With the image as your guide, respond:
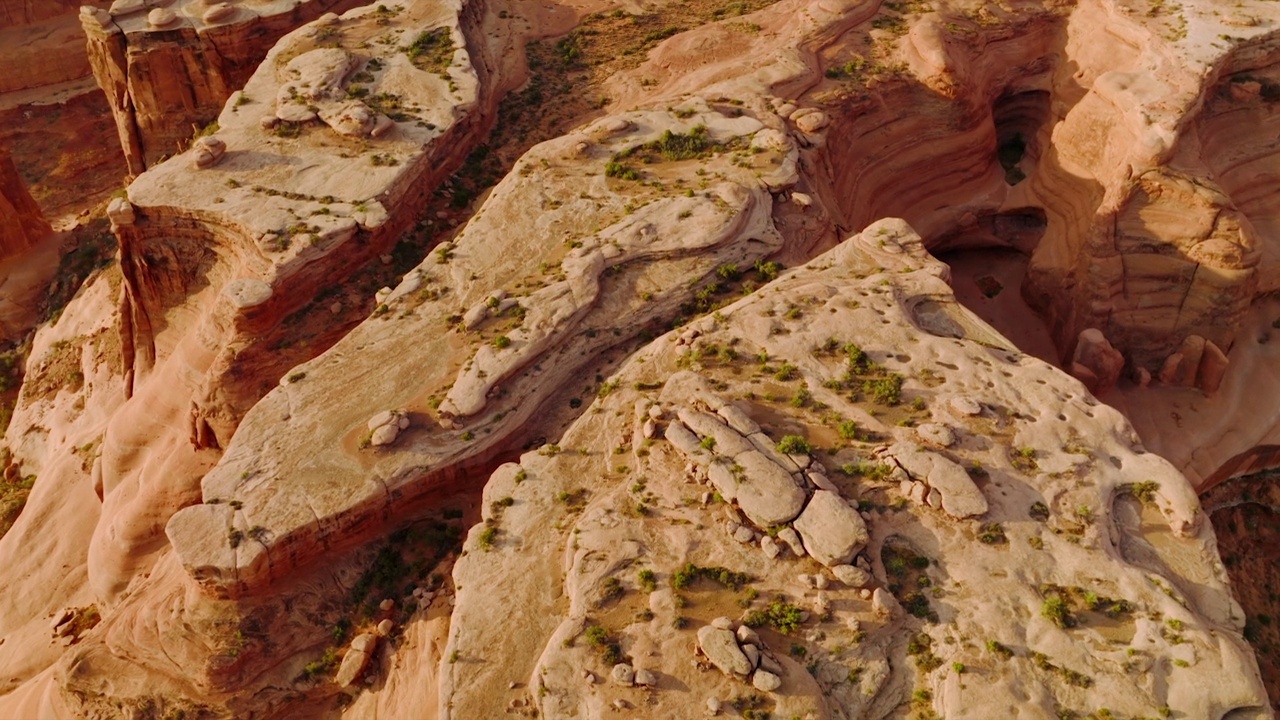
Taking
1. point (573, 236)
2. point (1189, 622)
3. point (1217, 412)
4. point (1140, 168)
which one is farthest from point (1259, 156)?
point (573, 236)

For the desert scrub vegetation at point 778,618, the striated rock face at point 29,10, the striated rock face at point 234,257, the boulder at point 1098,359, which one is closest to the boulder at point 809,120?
the boulder at point 1098,359

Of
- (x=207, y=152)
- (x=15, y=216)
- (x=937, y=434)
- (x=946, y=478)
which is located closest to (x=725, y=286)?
(x=937, y=434)

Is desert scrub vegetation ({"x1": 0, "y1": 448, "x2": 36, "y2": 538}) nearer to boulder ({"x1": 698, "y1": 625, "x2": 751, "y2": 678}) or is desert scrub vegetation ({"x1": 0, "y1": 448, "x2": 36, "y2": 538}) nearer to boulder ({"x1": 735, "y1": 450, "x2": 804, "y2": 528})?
boulder ({"x1": 735, "y1": 450, "x2": 804, "y2": 528})

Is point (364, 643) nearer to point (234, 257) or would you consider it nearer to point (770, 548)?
point (770, 548)

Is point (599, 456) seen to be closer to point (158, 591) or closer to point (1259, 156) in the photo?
point (158, 591)

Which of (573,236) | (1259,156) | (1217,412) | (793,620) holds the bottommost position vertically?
(1217,412)

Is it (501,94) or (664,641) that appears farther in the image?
(501,94)
